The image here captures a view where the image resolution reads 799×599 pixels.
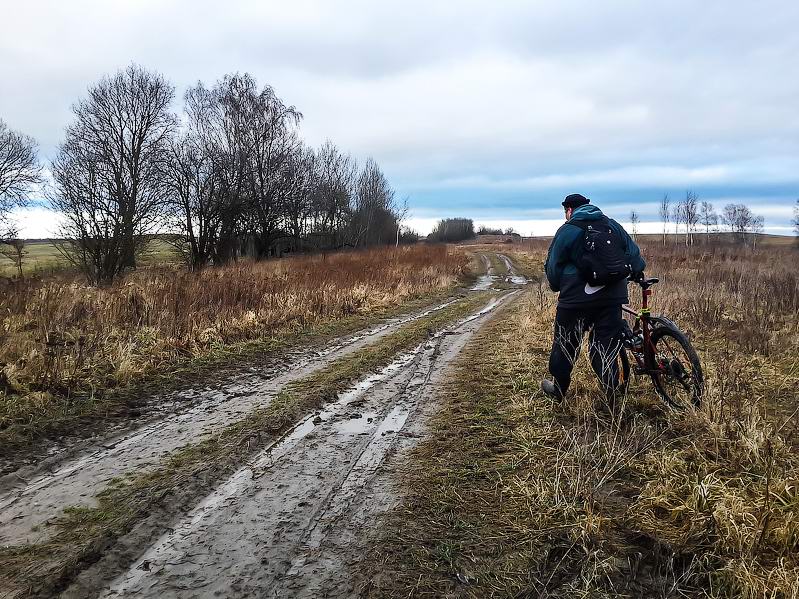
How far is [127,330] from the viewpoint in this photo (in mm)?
6875

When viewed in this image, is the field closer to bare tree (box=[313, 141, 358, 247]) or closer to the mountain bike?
the mountain bike

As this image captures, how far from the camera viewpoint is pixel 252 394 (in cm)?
511

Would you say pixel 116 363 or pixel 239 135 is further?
pixel 239 135

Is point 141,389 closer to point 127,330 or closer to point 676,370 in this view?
point 127,330

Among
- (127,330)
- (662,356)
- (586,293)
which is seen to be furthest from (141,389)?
(662,356)

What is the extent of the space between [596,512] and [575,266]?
2.01 m

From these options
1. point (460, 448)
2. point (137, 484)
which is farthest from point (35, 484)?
point (460, 448)

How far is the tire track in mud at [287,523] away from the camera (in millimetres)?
2188

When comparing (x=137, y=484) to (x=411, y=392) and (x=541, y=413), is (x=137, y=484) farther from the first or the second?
(x=541, y=413)

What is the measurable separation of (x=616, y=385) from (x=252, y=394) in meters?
3.70

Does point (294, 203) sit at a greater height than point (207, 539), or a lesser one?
greater

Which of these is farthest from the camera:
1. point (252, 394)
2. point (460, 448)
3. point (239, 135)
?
point (239, 135)

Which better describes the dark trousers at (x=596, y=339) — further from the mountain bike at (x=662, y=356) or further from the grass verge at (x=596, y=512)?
the grass verge at (x=596, y=512)

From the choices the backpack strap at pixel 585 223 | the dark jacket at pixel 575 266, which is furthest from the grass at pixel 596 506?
the backpack strap at pixel 585 223
